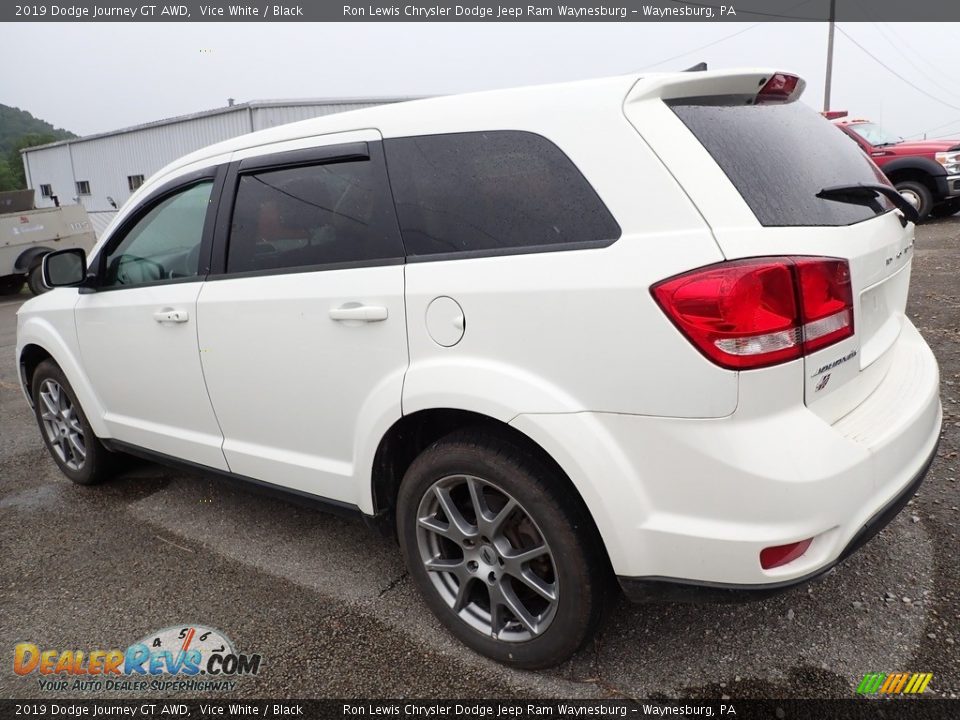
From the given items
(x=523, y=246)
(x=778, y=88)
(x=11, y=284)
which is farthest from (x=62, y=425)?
(x=11, y=284)

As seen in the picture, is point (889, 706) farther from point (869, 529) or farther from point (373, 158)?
point (373, 158)

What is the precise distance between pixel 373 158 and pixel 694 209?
1172 millimetres

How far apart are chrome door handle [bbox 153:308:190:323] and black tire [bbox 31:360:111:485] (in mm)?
1230

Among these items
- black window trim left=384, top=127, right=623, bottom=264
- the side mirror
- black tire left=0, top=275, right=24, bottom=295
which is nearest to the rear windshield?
black window trim left=384, top=127, right=623, bottom=264

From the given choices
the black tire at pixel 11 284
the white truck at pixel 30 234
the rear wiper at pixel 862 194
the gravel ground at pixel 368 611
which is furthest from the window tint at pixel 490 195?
the black tire at pixel 11 284

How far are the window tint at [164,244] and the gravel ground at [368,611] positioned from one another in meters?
1.26

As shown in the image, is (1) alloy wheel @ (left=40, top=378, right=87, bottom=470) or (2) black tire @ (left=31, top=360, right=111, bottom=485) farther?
(1) alloy wheel @ (left=40, top=378, right=87, bottom=470)

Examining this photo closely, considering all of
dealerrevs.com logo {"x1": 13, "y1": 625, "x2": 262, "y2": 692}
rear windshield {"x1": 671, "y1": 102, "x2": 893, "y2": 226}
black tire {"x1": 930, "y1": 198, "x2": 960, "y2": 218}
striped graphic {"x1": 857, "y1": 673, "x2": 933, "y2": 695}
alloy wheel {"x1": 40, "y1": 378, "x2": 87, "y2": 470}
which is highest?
rear windshield {"x1": 671, "y1": 102, "x2": 893, "y2": 226}

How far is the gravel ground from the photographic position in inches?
87.4

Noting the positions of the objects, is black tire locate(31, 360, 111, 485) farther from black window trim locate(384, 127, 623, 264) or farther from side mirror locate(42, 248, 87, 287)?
black window trim locate(384, 127, 623, 264)

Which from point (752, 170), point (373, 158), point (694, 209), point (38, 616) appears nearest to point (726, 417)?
point (694, 209)

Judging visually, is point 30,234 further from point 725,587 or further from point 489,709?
point 725,587

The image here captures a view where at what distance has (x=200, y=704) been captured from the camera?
2.27 meters

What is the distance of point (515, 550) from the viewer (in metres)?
2.22
